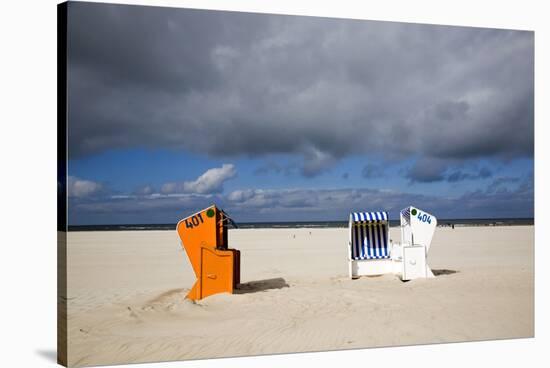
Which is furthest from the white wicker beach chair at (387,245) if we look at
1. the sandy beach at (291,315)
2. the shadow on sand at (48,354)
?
the shadow on sand at (48,354)

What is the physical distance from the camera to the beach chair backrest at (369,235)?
37.9 ft

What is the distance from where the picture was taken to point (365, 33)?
28.2ft

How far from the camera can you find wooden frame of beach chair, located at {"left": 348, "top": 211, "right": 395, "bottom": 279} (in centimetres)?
1141

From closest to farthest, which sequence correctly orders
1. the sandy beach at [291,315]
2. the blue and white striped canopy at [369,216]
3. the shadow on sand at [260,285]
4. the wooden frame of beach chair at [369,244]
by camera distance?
the sandy beach at [291,315], the shadow on sand at [260,285], the wooden frame of beach chair at [369,244], the blue and white striped canopy at [369,216]

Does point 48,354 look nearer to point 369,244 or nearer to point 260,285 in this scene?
point 260,285

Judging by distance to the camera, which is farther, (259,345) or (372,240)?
(372,240)

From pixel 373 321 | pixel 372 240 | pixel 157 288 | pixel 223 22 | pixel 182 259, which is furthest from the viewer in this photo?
pixel 182 259

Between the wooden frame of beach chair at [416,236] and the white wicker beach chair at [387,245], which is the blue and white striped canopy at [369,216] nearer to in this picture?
the white wicker beach chair at [387,245]

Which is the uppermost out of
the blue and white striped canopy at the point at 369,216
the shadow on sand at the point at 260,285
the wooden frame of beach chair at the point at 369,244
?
the blue and white striped canopy at the point at 369,216

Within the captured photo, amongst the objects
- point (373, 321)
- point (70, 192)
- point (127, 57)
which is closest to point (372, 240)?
point (373, 321)

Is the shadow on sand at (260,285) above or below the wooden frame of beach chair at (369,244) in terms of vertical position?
below

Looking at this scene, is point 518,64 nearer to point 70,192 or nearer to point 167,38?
point 167,38

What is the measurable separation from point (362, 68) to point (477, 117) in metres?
2.10

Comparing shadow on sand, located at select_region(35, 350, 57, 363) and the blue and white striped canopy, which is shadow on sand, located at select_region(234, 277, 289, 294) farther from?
shadow on sand, located at select_region(35, 350, 57, 363)
